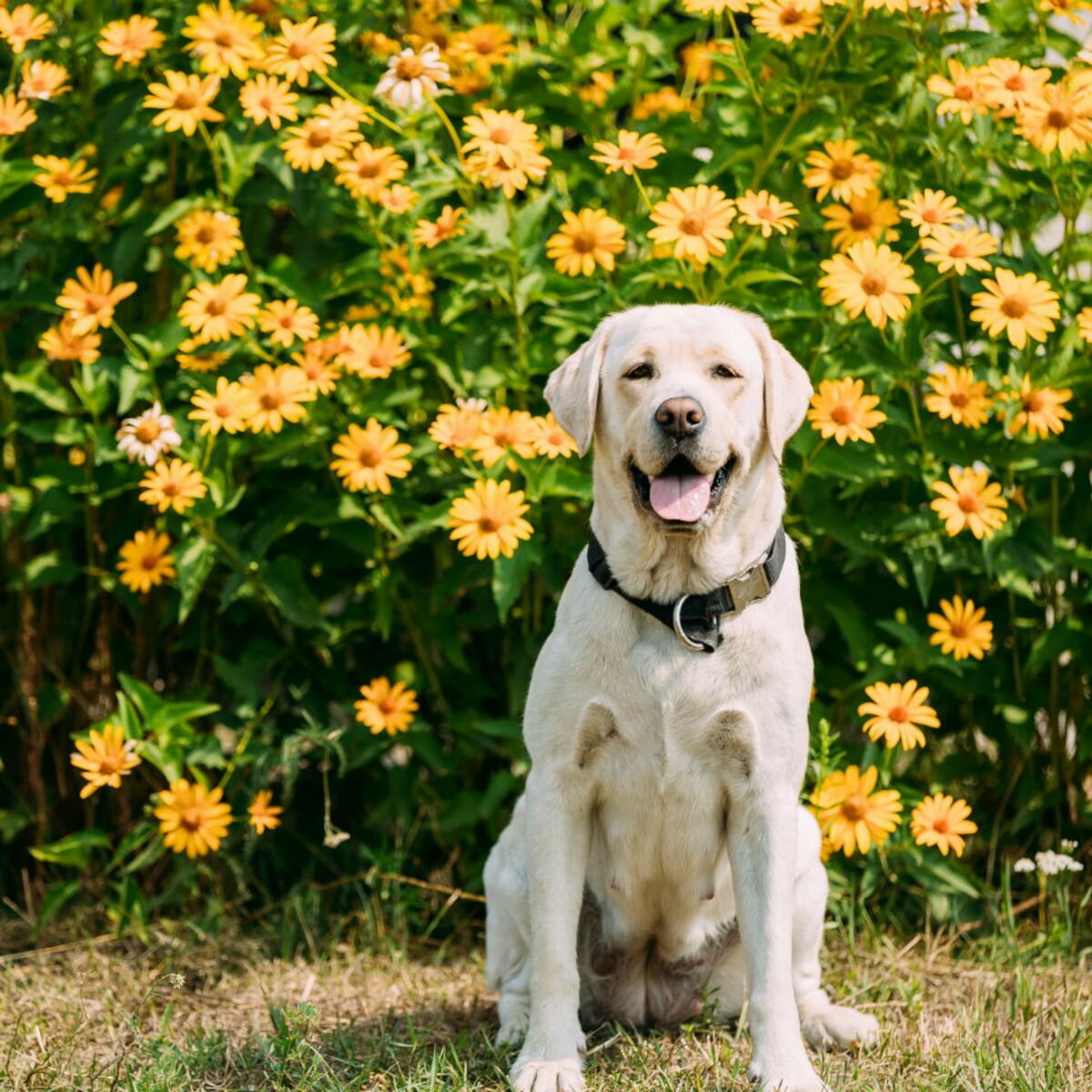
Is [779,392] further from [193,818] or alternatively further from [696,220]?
[193,818]

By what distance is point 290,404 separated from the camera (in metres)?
3.57

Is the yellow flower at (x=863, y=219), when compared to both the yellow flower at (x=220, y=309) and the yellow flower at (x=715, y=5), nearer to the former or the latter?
the yellow flower at (x=715, y=5)

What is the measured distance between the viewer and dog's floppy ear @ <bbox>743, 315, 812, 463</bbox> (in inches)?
118

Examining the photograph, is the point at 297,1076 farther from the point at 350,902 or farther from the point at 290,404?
the point at 290,404

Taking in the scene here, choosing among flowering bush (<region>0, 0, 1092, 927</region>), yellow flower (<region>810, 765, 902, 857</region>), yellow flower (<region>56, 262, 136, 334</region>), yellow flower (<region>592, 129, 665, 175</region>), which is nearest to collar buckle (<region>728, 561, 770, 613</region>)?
flowering bush (<region>0, 0, 1092, 927</region>)

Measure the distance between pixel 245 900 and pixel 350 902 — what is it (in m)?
0.29

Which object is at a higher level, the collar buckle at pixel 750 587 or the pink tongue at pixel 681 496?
the pink tongue at pixel 681 496

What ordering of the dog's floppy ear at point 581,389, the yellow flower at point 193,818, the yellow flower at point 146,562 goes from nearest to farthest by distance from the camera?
the dog's floppy ear at point 581,389
the yellow flower at point 193,818
the yellow flower at point 146,562

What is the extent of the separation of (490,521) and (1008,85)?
5.01 feet

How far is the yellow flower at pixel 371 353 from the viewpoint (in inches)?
142

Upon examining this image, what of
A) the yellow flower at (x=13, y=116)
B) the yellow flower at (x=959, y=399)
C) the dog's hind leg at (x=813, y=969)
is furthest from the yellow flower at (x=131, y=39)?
the dog's hind leg at (x=813, y=969)

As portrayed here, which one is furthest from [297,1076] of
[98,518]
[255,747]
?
[98,518]

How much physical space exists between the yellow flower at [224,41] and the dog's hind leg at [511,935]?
1825 millimetres

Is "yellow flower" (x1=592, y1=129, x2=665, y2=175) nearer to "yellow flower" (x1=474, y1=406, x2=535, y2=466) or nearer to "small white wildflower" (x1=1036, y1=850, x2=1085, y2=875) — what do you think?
"yellow flower" (x1=474, y1=406, x2=535, y2=466)
